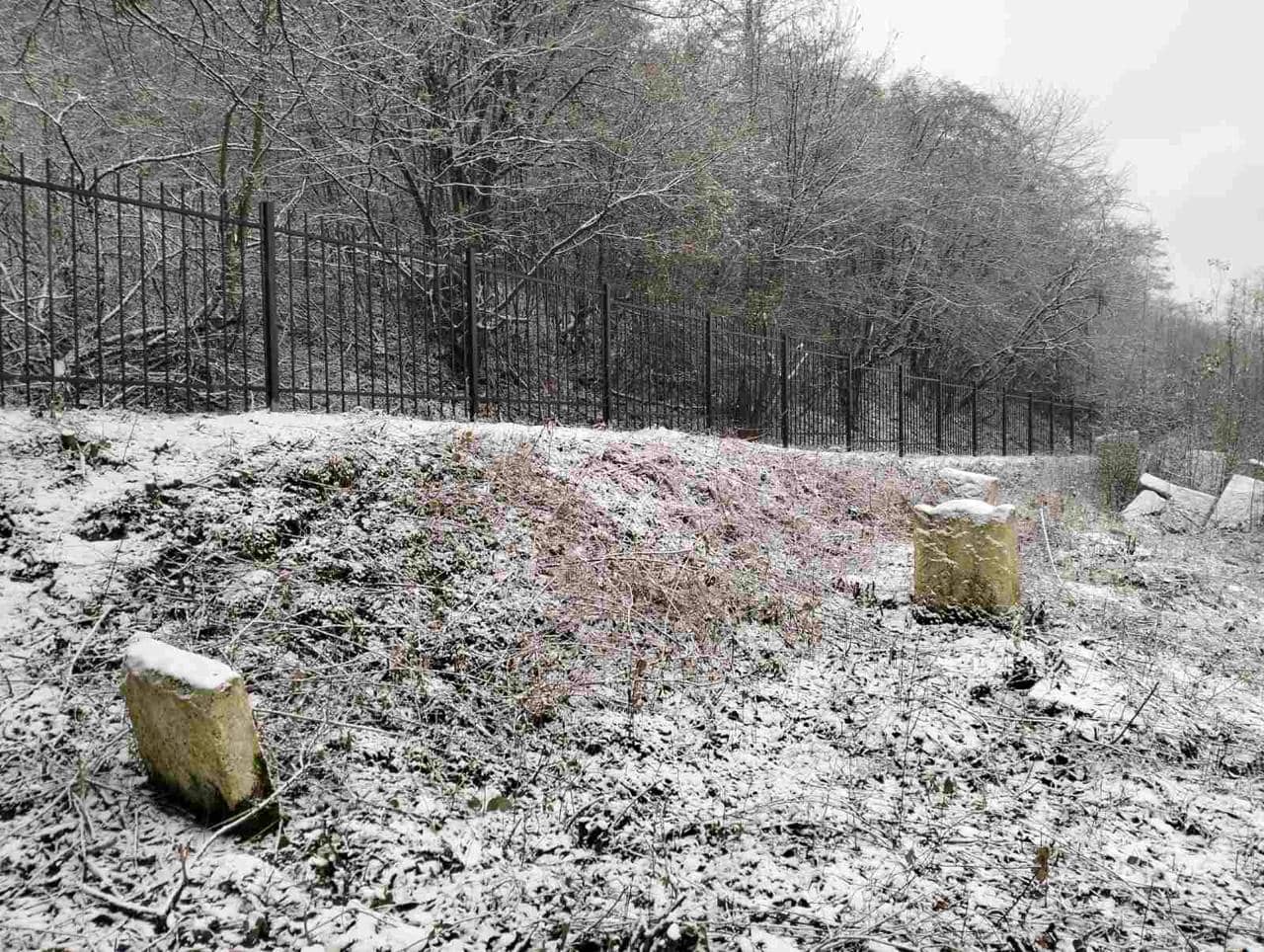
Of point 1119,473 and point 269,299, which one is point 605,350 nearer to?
A: point 269,299

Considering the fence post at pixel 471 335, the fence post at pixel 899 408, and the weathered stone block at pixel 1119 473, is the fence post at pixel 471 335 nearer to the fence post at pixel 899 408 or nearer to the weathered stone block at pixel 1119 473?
the fence post at pixel 899 408

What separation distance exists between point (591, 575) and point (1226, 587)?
5988 millimetres

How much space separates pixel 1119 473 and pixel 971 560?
11258mm

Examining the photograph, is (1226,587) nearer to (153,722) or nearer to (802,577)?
(802,577)

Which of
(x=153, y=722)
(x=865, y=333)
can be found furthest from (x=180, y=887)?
Result: (x=865, y=333)

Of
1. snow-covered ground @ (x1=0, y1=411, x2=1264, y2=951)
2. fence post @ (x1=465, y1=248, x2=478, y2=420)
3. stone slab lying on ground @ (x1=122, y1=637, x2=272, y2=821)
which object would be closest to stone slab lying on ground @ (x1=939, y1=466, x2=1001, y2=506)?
snow-covered ground @ (x1=0, y1=411, x2=1264, y2=951)

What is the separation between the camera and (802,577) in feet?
18.8

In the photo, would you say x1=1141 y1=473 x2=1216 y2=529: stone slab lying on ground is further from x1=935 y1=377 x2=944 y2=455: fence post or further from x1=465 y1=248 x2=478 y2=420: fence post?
x1=465 y1=248 x2=478 y2=420: fence post

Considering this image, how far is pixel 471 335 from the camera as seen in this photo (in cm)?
707

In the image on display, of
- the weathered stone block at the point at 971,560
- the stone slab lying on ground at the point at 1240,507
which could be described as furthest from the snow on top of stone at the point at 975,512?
the stone slab lying on ground at the point at 1240,507

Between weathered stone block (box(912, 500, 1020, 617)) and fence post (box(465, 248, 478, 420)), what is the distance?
415 cm

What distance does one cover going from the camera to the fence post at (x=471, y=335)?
Answer: 703 cm

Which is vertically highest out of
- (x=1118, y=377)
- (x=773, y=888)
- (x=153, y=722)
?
(x=1118, y=377)

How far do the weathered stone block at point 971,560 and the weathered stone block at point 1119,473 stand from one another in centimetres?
1058
